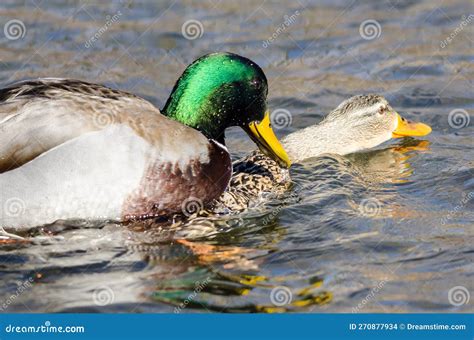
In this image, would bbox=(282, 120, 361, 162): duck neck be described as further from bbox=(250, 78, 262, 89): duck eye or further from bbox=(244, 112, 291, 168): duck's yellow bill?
bbox=(250, 78, 262, 89): duck eye

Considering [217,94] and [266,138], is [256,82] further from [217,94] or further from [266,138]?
[266,138]

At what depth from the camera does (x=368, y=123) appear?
9555mm

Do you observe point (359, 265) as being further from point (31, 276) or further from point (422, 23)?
point (422, 23)

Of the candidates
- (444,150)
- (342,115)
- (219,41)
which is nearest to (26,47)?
(219,41)

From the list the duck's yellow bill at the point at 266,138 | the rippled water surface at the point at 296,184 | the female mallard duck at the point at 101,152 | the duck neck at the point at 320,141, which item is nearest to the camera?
the rippled water surface at the point at 296,184

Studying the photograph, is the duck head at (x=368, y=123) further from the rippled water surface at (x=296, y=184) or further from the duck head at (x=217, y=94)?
the duck head at (x=217, y=94)

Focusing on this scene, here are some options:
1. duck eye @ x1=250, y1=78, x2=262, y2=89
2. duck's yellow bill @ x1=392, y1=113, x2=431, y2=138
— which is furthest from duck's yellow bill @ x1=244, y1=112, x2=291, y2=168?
duck's yellow bill @ x1=392, y1=113, x2=431, y2=138

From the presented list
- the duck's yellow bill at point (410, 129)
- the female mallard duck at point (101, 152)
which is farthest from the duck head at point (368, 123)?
the female mallard duck at point (101, 152)

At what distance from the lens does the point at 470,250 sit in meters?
6.91

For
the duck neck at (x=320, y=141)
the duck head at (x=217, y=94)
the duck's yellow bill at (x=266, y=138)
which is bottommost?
the duck neck at (x=320, y=141)

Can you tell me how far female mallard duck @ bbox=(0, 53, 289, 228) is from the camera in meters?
6.80

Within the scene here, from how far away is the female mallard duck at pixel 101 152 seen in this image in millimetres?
6805

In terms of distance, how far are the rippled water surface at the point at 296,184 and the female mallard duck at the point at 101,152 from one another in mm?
199

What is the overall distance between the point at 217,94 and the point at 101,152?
106 cm
